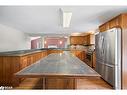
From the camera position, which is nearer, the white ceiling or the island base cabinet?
the island base cabinet

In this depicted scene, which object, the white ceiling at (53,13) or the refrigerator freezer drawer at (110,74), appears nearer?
the white ceiling at (53,13)

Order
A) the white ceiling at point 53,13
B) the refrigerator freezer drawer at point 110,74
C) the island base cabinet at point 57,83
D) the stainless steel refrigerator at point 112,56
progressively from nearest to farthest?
the island base cabinet at point 57,83 < the white ceiling at point 53,13 < the stainless steel refrigerator at point 112,56 < the refrigerator freezer drawer at point 110,74

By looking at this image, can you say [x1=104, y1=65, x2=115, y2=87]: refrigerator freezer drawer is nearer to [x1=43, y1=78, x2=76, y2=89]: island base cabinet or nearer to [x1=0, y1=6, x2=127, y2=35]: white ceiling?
[x1=0, y1=6, x2=127, y2=35]: white ceiling

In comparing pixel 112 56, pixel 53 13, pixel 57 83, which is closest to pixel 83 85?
pixel 112 56

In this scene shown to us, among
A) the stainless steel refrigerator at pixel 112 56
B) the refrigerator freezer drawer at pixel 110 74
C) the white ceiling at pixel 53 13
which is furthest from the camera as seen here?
the refrigerator freezer drawer at pixel 110 74

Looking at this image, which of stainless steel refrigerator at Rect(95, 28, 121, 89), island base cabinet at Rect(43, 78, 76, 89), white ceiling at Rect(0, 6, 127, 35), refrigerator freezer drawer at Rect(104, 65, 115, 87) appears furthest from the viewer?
refrigerator freezer drawer at Rect(104, 65, 115, 87)

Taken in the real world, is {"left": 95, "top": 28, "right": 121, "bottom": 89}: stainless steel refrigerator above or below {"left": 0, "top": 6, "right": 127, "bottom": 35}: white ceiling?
below

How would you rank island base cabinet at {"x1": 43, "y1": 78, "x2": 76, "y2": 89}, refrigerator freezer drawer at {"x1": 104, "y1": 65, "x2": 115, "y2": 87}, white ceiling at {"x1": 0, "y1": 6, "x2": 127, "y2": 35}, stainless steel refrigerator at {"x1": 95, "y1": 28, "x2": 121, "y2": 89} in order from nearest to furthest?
island base cabinet at {"x1": 43, "y1": 78, "x2": 76, "y2": 89} < white ceiling at {"x1": 0, "y1": 6, "x2": 127, "y2": 35} < stainless steel refrigerator at {"x1": 95, "y1": 28, "x2": 121, "y2": 89} < refrigerator freezer drawer at {"x1": 104, "y1": 65, "x2": 115, "y2": 87}

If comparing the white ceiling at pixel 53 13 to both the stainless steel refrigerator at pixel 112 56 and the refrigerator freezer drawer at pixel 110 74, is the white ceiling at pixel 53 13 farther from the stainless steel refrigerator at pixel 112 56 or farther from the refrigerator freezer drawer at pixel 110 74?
the refrigerator freezer drawer at pixel 110 74

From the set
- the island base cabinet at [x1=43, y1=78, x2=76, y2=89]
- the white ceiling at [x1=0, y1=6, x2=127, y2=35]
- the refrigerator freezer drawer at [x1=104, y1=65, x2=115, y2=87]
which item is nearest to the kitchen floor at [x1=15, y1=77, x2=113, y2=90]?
the refrigerator freezer drawer at [x1=104, y1=65, x2=115, y2=87]

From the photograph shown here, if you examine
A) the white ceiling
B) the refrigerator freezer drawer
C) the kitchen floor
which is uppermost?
the white ceiling

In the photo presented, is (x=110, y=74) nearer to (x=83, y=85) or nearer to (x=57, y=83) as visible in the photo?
(x=83, y=85)

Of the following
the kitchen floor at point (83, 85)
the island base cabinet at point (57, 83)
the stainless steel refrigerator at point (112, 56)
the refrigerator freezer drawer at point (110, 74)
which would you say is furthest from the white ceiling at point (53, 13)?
the kitchen floor at point (83, 85)
